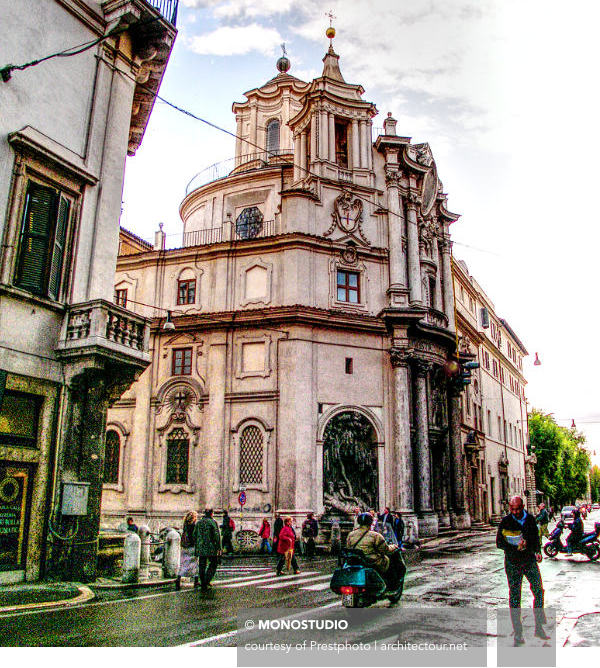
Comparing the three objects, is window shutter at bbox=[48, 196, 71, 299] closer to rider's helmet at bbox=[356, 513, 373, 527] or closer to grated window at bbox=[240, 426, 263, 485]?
rider's helmet at bbox=[356, 513, 373, 527]

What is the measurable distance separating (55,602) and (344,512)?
17.4m

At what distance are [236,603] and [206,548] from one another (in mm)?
2560

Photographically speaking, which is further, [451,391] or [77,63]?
[451,391]

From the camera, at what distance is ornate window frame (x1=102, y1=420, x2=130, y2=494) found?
28.1 meters

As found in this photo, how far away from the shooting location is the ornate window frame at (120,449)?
28.1 metres

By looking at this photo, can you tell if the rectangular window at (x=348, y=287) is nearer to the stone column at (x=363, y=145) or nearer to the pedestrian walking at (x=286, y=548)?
the stone column at (x=363, y=145)

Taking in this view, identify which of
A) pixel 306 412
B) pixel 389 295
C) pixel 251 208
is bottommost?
pixel 306 412

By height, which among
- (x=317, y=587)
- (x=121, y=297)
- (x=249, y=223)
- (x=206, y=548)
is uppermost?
(x=249, y=223)

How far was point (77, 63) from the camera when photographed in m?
14.3

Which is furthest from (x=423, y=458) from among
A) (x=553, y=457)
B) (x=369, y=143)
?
(x=553, y=457)

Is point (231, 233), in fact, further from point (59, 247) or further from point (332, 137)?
point (59, 247)

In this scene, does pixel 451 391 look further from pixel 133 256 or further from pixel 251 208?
pixel 133 256

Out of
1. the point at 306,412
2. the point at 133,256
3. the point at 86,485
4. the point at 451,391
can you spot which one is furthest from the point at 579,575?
the point at 133,256

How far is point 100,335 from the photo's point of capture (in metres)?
12.7
